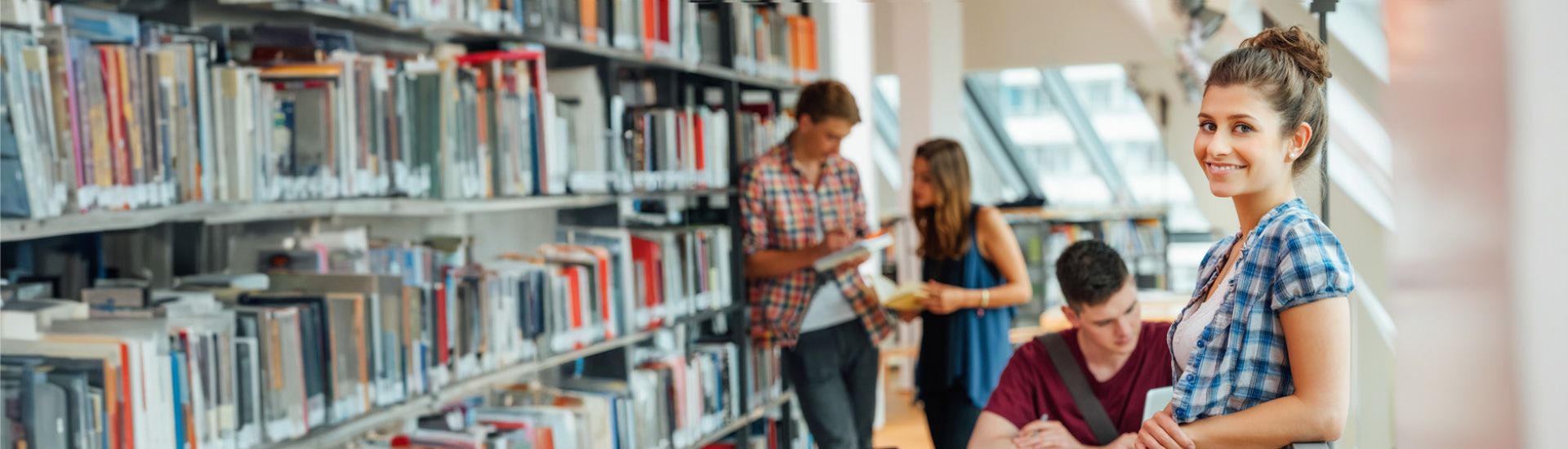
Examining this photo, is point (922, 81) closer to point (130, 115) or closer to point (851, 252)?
point (851, 252)

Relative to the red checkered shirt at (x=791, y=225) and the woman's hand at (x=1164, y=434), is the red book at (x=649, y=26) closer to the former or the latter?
the red checkered shirt at (x=791, y=225)

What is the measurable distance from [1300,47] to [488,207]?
1934 mm

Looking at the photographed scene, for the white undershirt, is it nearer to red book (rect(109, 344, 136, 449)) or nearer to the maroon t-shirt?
the maroon t-shirt

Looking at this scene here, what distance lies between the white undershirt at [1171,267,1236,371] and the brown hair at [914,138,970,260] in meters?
1.97

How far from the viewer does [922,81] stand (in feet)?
23.5

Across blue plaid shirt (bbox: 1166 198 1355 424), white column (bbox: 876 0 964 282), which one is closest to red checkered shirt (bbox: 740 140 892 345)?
blue plaid shirt (bbox: 1166 198 1355 424)

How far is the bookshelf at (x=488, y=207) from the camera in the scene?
209 centimetres

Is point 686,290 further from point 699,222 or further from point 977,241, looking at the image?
point 977,241

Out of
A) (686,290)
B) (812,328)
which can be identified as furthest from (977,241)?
(686,290)

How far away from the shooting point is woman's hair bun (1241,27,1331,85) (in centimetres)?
136

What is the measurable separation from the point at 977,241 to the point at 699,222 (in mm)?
1104

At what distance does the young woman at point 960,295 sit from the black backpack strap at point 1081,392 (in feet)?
3.00

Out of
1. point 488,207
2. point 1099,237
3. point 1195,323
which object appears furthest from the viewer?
point 1099,237

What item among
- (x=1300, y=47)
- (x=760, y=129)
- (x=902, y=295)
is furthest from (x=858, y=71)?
(x=1300, y=47)
